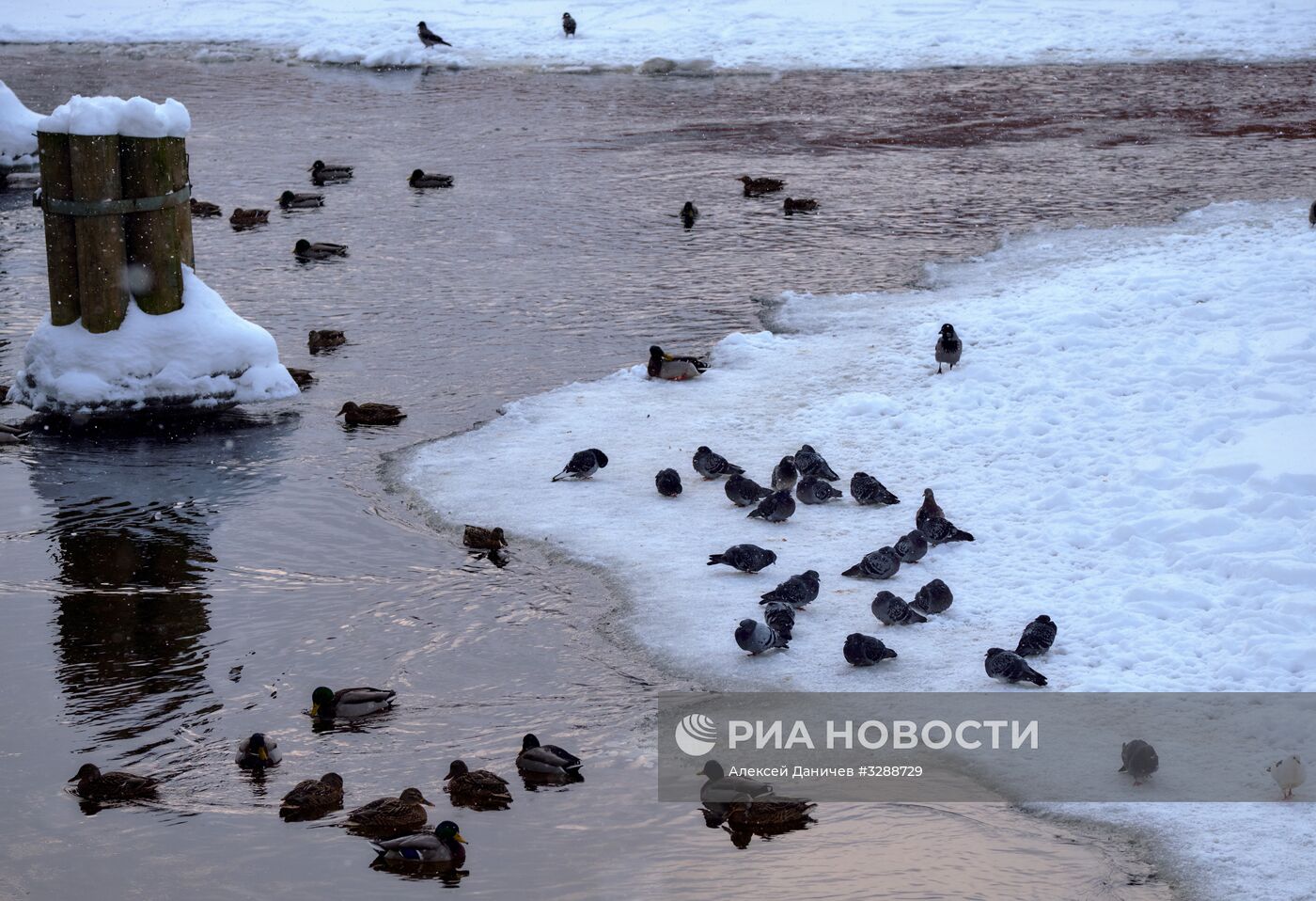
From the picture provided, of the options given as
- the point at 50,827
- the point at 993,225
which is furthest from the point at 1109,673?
the point at 993,225

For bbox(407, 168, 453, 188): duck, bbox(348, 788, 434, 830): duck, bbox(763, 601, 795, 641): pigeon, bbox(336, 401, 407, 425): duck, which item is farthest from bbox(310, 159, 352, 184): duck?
bbox(348, 788, 434, 830): duck

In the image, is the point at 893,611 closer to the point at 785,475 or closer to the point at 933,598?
the point at 933,598

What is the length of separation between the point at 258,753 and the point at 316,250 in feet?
36.4

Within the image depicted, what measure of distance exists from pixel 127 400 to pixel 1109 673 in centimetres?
867

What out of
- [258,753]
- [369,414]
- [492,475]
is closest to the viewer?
[258,753]

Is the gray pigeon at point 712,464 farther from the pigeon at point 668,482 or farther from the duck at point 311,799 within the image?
the duck at point 311,799

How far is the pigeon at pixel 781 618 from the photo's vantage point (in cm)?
897

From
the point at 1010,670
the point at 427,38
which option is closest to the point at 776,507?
the point at 1010,670

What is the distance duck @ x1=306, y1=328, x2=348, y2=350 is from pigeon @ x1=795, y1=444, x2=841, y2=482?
18.3 ft

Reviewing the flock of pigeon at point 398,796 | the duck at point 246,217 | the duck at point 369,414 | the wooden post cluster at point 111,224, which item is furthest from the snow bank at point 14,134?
the flock of pigeon at point 398,796

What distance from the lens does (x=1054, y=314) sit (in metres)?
14.2

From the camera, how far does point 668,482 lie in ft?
37.1

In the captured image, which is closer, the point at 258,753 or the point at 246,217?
the point at 258,753

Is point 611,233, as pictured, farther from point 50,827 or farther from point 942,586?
point 50,827
